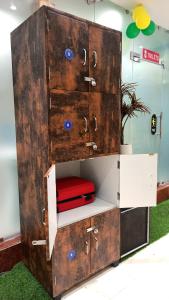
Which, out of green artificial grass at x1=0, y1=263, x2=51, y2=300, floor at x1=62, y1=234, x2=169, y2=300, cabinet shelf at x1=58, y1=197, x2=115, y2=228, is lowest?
floor at x1=62, y1=234, x2=169, y2=300

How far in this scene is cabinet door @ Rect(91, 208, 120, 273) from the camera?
1.81 m

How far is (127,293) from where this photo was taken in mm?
1740

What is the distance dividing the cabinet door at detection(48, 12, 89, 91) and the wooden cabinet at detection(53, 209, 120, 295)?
1.06 metres

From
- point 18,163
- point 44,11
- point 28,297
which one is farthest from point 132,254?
point 44,11

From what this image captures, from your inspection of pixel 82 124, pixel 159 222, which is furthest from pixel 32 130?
pixel 159 222

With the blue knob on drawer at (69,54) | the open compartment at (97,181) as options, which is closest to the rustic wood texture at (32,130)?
the blue knob on drawer at (69,54)

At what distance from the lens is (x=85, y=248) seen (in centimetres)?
174

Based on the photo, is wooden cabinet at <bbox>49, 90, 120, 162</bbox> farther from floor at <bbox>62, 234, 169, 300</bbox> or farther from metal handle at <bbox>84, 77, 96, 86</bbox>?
floor at <bbox>62, 234, 169, 300</bbox>

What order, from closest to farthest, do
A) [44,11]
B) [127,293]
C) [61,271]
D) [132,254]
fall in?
[44,11] < [61,271] < [127,293] < [132,254]

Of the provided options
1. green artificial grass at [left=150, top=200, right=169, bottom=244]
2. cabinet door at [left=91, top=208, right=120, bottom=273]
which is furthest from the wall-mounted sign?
cabinet door at [left=91, top=208, right=120, bottom=273]

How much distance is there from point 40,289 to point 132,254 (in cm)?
98

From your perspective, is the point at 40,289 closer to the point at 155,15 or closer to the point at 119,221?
the point at 119,221

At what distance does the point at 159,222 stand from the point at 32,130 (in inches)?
84.5

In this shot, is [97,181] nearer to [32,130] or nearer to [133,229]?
[133,229]
